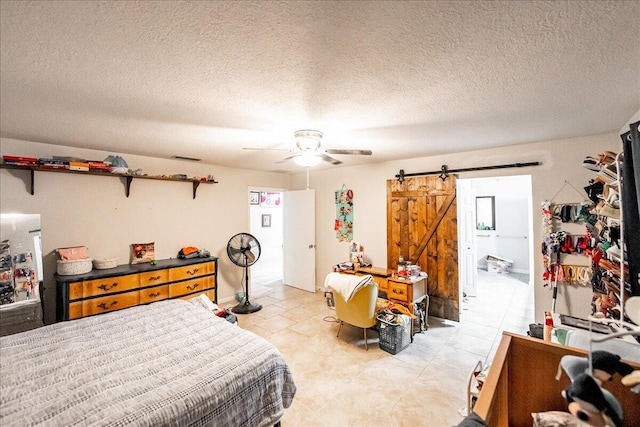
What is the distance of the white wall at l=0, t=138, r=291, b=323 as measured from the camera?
2.88 metres

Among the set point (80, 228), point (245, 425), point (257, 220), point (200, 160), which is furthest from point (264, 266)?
point (245, 425)

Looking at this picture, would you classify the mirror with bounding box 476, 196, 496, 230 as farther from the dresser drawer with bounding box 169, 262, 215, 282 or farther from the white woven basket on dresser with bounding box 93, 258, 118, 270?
the white woven basket on dresser with bounding box 93, 258, 118, 270

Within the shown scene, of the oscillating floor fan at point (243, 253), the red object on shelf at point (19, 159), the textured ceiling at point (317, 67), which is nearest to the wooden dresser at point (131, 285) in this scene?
the oscillating floor fan at point (243, 253)

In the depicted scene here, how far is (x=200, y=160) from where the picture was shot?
3910 millimetres

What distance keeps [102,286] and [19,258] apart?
75 cm

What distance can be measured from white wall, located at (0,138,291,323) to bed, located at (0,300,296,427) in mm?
1497

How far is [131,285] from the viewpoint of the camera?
3.10 metres

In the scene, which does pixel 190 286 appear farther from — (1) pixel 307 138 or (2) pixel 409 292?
(2) pixel 409 292

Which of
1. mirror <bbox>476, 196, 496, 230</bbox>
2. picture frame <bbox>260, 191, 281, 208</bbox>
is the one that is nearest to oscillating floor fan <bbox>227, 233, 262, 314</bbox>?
picture frame <bbox>260, 191, 281, 208</bbox>

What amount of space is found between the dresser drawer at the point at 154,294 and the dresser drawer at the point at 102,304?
0.17 feet

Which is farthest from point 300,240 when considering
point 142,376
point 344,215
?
point 142,376

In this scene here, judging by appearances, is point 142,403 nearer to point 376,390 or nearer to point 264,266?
point 376,390

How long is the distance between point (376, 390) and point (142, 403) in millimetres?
1776

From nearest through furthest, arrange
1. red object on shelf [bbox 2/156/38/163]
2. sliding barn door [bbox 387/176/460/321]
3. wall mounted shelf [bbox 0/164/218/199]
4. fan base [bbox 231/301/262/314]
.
Answer: 1. red object on shelf [bbox 2/156/38/163]
2. wall mounted shelf [bbox 0/164/218/199]
3. sliding barn door [bbox 387/176/460/321]
4. fan base [bbox 231/301/262/314]
